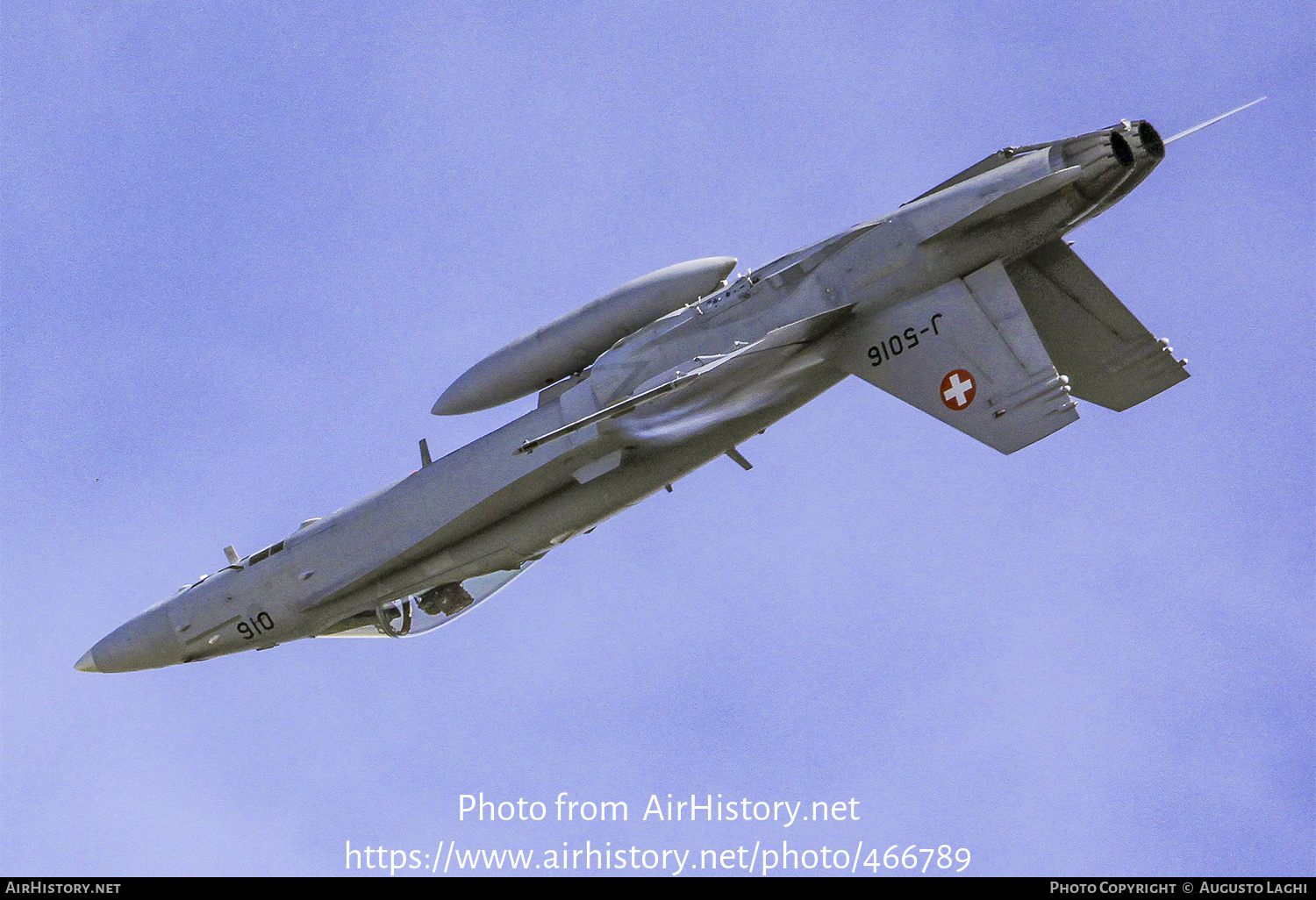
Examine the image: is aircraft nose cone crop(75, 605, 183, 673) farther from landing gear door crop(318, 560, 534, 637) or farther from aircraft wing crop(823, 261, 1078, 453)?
aircraft wing crop(823, 261, 1078, 453)

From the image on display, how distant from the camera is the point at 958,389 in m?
30.9

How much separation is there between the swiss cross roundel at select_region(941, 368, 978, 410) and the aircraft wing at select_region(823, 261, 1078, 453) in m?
0.01

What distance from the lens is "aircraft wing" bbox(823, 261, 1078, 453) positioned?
30.3 meters

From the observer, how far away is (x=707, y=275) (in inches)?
1304

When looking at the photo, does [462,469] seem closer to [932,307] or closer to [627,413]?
[627,413]

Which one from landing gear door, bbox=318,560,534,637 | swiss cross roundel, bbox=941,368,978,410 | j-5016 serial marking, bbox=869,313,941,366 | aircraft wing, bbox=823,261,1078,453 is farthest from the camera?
landing gear door, bbox=318,560,534,637

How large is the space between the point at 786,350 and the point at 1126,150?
6.27 metres

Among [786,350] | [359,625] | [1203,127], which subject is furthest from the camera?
[359,625]

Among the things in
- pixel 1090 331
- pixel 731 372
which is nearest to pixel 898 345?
pixel 731 372

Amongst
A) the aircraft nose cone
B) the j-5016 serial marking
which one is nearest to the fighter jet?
the j-5016 serial marking

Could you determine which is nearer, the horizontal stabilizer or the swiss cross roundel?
the swiss cross roundel

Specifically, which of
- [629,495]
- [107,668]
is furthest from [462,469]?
[107,668]

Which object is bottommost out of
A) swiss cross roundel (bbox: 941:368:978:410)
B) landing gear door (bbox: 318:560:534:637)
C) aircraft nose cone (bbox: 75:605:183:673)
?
swiss cross roundel (bbox: 941:368:978:410)

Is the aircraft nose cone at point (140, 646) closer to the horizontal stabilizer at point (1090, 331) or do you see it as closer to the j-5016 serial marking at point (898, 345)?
the j-5016 serial marking at point (898, 345)
